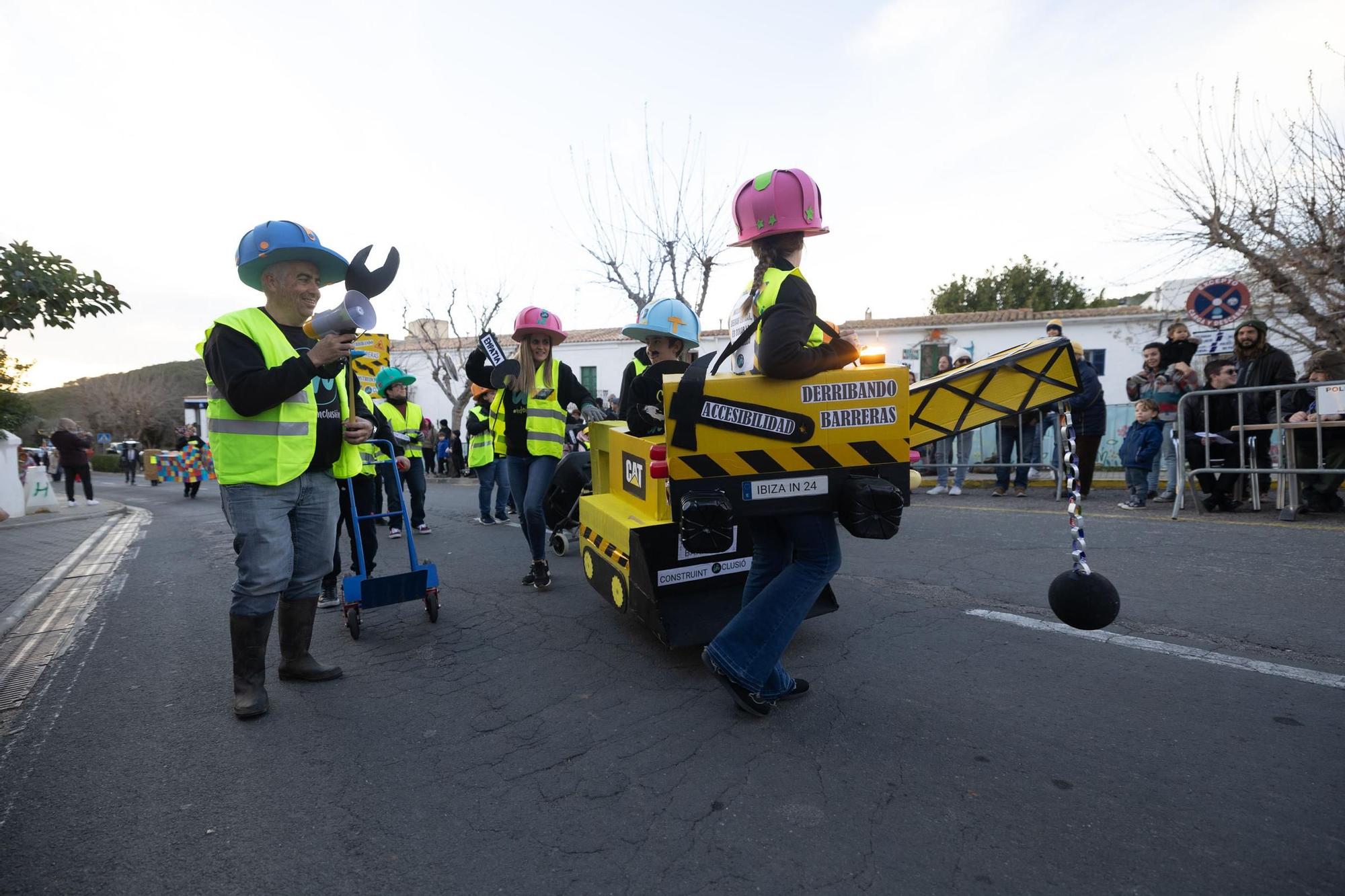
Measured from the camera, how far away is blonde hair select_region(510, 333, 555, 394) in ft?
17.3

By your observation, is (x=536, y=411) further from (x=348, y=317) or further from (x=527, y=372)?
(x=348, y=317)

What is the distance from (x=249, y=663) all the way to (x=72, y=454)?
18566 millimetres

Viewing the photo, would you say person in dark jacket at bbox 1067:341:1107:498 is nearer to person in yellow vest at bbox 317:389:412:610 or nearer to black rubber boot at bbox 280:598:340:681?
person in yellow vest at bbox 317:389:412:610

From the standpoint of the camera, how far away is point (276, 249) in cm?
313

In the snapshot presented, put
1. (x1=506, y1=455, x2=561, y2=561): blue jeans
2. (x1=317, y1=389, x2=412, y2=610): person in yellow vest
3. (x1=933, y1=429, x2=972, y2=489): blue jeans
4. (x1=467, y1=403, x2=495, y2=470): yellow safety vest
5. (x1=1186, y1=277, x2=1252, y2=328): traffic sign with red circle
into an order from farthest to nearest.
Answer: (x1=933, y1=429, x2=972, y2=489): blue jeans
(x1=467, y1=403, x2=495, y2=470): yellow safety vest
(x1=1186, y1=277, x2=1252, y2=328): traffic sign with red circle
(x1=506, y1=455, x2=561, y2=561): blue jeans
(x1=317, y1=389, x2=412, y2=610): person in yellow vest

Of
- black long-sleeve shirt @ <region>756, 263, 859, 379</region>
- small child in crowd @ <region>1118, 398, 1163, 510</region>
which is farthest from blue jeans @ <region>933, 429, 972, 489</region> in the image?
black long-sleeve shirt @ <region>756, 263, 859, 379</region>

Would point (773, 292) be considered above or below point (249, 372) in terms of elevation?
above

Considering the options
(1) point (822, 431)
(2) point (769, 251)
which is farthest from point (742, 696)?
(2) point (769, 251)

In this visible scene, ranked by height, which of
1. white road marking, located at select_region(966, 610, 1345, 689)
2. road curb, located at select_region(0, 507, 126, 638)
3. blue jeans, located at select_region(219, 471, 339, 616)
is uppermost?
blue jeans, located at select_region(219, 471, 339, 616)

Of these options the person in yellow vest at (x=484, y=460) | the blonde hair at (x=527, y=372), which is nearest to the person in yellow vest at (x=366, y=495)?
the blonde hair at (x=527, y=372)

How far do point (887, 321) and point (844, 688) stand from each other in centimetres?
3526

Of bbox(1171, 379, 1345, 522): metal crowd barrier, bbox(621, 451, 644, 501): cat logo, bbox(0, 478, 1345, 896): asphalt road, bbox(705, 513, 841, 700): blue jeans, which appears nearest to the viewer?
bbox(0, 478, 1345, 896): asphalt road

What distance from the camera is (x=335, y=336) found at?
2998 millimetres

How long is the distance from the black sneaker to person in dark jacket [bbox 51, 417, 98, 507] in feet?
64.7
